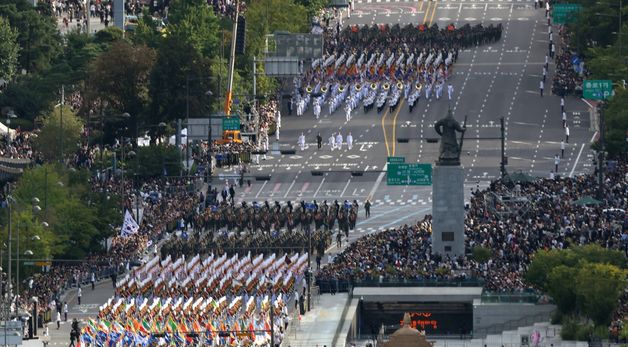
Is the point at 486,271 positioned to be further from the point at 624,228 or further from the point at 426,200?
the point at 426,200

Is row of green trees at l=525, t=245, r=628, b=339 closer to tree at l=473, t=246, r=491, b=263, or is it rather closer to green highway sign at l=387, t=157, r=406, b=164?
tree at l=473, t=246, r=491, b=263

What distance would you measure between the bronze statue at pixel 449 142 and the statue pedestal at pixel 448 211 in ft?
1.22

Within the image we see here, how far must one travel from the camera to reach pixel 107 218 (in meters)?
183

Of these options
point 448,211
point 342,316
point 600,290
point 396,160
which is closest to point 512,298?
point 342,316

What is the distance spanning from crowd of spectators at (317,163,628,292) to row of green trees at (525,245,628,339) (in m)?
2.56

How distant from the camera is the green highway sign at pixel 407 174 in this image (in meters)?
188

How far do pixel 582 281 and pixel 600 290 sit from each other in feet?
5.79

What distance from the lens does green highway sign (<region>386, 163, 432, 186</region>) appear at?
187750mm

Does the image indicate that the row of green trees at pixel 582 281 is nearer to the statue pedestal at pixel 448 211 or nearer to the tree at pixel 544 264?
the tree at pixel 544 264

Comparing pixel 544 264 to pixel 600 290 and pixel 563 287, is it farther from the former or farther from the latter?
pixel 600 290

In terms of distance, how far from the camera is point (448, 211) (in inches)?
6732

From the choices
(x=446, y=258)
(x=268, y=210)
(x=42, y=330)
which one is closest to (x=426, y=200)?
(x=268, y=210)

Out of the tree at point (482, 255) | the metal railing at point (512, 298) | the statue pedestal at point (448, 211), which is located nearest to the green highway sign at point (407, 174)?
the statue pedestal at point (448, 211)

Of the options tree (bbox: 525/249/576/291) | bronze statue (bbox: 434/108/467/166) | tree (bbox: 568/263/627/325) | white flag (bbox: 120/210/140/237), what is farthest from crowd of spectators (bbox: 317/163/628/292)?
white flag (bbox: 120/210/140/237)
